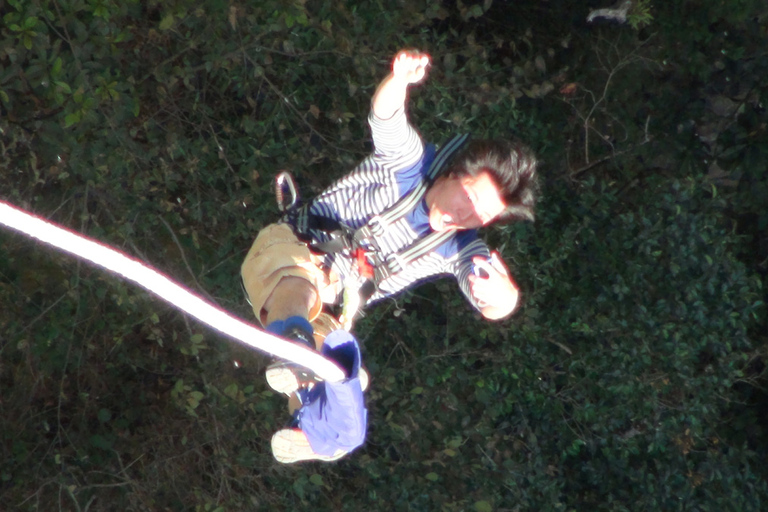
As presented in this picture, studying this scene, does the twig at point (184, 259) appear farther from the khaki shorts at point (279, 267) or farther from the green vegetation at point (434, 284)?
the khaki shorts at point (279, 267)

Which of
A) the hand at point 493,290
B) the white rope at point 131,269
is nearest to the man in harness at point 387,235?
the hand at point 493,290

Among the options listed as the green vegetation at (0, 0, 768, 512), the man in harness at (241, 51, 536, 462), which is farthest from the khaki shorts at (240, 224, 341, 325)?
the green vegetation at (0, 0, 768, 512)

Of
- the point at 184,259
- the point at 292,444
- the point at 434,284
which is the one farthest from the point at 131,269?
the point at 434,284

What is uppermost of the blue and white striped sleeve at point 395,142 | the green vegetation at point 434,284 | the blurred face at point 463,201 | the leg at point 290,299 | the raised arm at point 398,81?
the raised arm at point 398,81

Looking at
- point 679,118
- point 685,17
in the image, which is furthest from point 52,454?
point 685,17

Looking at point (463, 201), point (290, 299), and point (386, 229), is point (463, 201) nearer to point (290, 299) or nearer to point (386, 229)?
point (386, 229)

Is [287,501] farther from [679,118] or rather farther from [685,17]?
[685,17]
